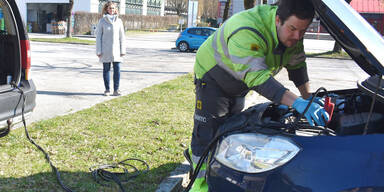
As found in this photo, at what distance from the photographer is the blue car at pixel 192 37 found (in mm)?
21406

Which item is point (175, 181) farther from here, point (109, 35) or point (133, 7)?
point (133, 7)

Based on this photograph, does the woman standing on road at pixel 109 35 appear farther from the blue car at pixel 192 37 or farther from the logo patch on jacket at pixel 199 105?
the blue car at pixel 192 37

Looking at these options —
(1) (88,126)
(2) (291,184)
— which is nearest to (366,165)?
(2) (291,184)

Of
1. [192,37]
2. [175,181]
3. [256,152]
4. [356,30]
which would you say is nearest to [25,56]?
[175,181]

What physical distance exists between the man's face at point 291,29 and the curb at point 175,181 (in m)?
1.73

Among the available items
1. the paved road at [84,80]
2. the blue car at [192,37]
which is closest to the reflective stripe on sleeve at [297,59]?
the paved road at [84,80]

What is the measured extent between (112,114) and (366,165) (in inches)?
185

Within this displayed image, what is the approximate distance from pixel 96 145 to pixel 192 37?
17453 mm

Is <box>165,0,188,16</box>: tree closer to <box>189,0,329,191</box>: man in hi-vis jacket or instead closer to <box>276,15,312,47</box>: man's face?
<box>189,0,329,191</box>: man in hi-vis jacket

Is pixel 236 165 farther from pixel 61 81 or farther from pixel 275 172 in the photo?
pixel 61 81

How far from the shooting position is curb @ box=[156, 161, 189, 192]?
11.7 feet

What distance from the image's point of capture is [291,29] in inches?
98.5

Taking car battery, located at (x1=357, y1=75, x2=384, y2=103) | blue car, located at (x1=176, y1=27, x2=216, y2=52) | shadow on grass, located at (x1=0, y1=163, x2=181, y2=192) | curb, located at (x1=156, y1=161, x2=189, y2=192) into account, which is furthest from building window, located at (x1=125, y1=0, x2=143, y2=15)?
car battery, located at (x1=357, y1=75, x2=384, y2=103)

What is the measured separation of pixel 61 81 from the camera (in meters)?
9.52
